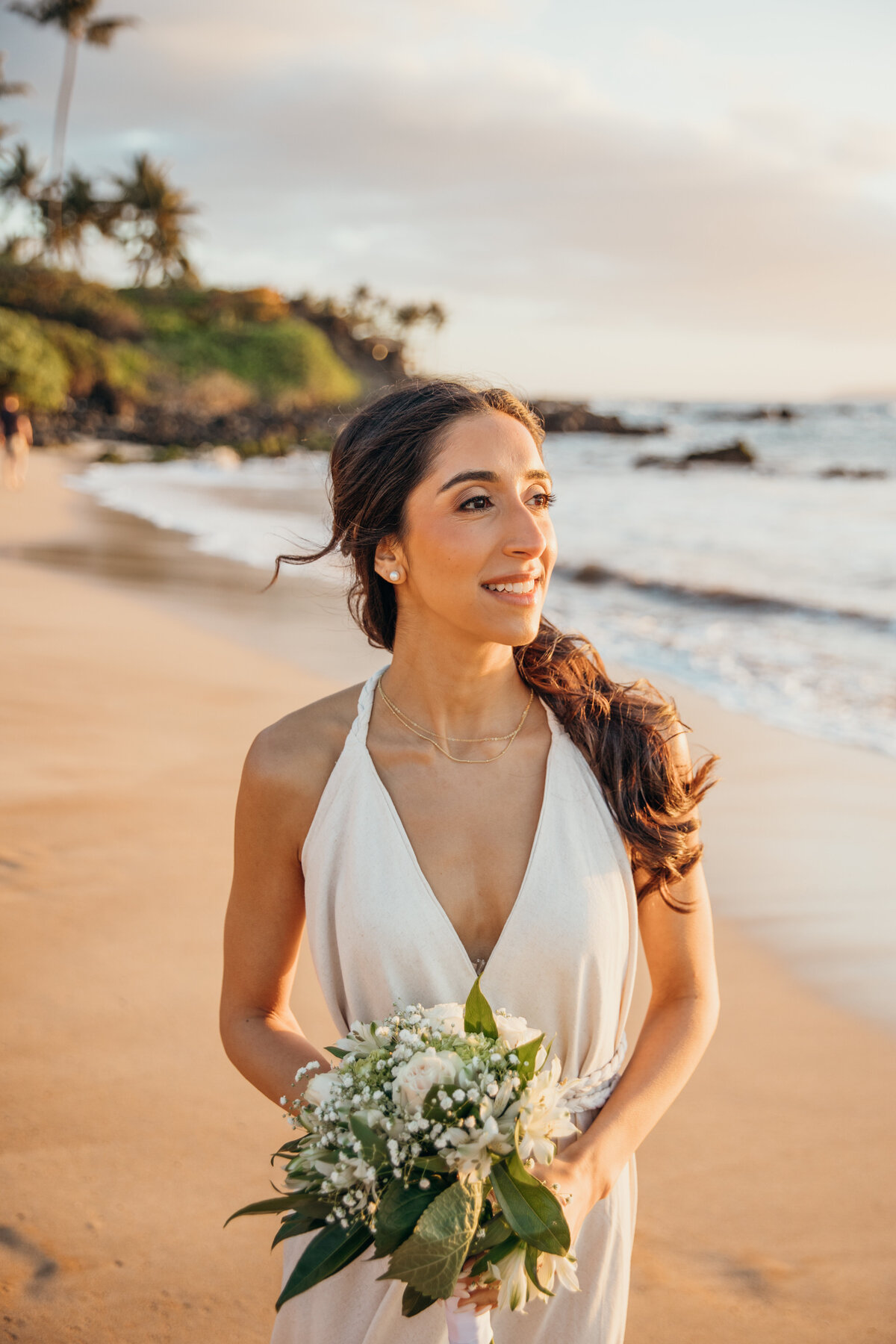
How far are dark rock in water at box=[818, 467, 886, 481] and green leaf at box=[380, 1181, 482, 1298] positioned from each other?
37.0 metres

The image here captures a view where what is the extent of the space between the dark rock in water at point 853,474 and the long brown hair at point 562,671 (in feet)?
118

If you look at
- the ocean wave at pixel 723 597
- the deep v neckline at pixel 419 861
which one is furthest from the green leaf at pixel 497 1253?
the ocean wave at pixel 723 597

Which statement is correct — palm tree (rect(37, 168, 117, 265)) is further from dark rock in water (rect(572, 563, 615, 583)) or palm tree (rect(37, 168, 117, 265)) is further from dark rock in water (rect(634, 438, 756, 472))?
dark rock in water (rect(572, 563, 615, 583))

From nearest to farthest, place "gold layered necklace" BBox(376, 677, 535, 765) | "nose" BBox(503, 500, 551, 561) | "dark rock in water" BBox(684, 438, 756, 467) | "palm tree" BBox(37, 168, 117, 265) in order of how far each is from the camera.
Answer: "nose" BBox(503, 500, 551, 561) → "gold layered necklace" BBox(376, 677, 535, 765) → "dark rock in water" BBox(684, 438, 756, 467) → "palm tree" BBox(37, 168, 117, 265)

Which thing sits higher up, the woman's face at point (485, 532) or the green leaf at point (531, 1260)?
the woman's face at point (485, 532)

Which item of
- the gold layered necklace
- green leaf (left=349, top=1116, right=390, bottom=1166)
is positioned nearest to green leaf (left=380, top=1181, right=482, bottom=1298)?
green leaf (left=349, top=1116, right=390, bottom=1166)

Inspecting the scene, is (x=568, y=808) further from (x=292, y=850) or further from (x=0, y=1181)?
(x=0, y=1181)

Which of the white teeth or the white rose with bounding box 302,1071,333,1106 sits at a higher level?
the white teeth

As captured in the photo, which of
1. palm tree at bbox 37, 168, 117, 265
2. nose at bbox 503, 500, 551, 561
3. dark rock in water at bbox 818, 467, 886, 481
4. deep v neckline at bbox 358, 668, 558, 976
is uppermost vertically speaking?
palm tree at bbox 37, 168, 117, 265

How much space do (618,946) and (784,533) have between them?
780 inches

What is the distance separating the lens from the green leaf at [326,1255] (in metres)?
1.67

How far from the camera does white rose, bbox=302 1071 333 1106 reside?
1728mm

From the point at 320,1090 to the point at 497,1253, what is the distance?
37 centimetres

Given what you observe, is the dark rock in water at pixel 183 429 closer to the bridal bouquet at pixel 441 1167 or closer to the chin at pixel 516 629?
the chin at pixel 516 629
